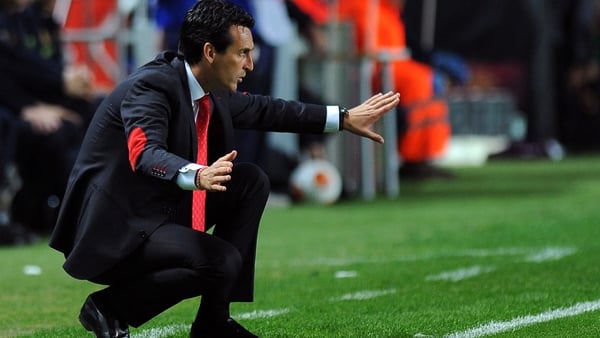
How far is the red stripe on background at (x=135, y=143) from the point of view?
5.11m

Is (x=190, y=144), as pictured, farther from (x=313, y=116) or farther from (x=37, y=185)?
(x=37, y=185)

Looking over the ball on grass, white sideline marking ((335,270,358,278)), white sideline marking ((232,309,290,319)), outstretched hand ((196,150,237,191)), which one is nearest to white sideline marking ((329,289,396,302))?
white sideline marking ((232,309,290,319))

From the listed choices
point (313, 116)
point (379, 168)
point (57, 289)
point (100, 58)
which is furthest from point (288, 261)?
point (100, 58)

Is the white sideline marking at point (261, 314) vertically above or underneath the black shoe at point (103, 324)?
underneath

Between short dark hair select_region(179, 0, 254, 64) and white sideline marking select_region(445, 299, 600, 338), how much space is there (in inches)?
57.6

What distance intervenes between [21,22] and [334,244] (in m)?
3.23

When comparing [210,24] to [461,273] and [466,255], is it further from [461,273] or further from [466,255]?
[466,255]

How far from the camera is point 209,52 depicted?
546 centimetres

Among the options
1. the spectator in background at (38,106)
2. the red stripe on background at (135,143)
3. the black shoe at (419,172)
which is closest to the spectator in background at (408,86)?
the black shoe at (419,172)

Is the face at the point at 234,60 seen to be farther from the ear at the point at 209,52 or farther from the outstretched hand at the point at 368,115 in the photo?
the outstretched hand at the point at 368,115

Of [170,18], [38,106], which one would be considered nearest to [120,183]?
[38,106]

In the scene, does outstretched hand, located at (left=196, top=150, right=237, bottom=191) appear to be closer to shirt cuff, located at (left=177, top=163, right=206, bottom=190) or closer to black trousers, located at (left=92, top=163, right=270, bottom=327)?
shirt cuff, located at (left=177, top=163, right=206, bottom=190)

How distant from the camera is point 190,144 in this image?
17.9 feet

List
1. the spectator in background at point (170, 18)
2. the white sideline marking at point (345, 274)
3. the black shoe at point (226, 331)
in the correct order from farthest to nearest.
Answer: the spectator in background at point (170, 18)
the white sideline marking at point (345, 274)
the black shoe at point (226, 331)
